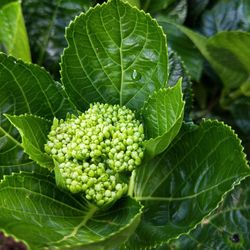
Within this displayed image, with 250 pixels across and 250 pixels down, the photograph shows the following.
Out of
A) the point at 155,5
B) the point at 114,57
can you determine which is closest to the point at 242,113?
the point at 155,5

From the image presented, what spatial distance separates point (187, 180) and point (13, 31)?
310mm

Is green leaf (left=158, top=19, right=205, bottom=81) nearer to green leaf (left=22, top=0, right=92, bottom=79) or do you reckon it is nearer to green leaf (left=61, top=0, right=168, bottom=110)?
green leaf (left=22, top=0, right=92, bottom=79)

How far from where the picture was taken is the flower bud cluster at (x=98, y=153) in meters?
0.65

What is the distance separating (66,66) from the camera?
2.36 ft

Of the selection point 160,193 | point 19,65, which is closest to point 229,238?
point 160,193

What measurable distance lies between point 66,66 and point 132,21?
100 mm

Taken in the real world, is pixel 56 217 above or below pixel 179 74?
below

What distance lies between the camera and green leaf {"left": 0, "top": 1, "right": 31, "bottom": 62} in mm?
765

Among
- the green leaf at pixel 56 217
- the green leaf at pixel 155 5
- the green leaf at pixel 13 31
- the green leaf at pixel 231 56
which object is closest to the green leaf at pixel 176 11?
the green leaf at pixel 155 5

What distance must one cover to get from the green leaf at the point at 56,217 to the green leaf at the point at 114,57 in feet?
0.40

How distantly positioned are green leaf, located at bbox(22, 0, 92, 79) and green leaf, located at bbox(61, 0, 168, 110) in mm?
230

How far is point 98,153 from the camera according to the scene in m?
0.66

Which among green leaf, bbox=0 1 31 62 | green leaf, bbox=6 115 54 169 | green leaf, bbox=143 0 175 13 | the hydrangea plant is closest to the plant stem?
the hydrangea plant

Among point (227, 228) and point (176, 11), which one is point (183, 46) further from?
point (227, 228)
